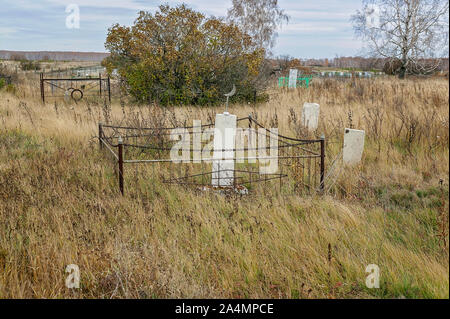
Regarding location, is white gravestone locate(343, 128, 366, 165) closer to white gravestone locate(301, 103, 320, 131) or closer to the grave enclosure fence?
the grave enclosure fence

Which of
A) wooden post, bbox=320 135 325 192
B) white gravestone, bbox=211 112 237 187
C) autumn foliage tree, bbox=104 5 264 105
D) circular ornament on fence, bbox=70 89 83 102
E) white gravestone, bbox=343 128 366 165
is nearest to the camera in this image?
wooden post, bbox=320 135 325 192

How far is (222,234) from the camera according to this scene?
407cm

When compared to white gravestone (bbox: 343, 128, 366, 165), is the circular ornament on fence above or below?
above

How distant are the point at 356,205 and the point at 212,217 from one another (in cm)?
170

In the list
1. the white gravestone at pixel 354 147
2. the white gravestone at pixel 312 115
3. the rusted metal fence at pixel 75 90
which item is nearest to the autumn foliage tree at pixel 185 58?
the rusted metal fence at pixel 75 90

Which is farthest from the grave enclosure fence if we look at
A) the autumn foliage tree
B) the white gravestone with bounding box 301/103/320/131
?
the autumn foliage tree

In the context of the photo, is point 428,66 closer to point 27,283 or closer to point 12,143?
point 12,143

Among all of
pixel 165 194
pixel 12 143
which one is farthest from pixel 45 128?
pixel 165 194

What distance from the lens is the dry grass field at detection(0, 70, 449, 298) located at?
10.5ft

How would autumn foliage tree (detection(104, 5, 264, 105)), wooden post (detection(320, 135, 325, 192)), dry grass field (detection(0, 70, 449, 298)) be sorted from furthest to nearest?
autumn foliage tree (detection(104, 5, 264, 105)), wooden post (detection(320, 135, 325, 192)), dry grass field (detection(0, 70, 449, 298))

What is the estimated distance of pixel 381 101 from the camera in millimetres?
11719

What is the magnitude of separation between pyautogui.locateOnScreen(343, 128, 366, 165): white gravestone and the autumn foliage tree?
24.4ft

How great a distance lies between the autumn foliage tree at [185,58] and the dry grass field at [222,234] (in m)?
7.44

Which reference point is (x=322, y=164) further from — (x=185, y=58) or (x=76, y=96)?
(x=76, y=96)
